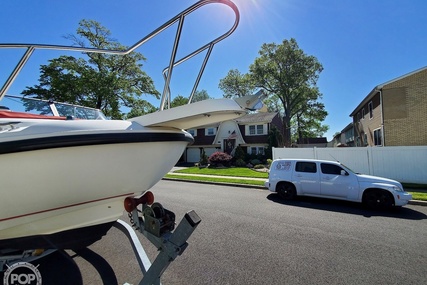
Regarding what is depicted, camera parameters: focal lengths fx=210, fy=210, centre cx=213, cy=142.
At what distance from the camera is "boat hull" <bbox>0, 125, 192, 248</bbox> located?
72.4 inches

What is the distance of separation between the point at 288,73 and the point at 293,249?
31.9 m

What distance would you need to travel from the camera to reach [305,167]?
24.5 feet

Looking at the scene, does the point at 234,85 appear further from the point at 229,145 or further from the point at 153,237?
the point at 153,237

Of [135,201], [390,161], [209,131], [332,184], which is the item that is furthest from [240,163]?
[135,201]

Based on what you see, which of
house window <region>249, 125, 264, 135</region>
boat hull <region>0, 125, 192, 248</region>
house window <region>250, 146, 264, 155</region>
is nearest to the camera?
boat hull <region>0, 125, 192, 248</region>

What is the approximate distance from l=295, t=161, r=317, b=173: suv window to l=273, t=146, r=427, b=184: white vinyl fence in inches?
232

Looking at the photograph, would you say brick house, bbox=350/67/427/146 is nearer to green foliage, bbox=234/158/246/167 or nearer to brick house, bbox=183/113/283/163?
brick house, bbox=183/113/283/163

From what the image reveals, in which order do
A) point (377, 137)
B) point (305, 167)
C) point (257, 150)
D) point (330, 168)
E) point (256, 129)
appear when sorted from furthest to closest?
point (256, 129)
point (257, 150)
point (377, 137)
point (305, 167)
point (330, 168)

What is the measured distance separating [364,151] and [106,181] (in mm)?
12957

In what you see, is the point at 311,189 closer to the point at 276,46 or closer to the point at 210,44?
the point at 210,44

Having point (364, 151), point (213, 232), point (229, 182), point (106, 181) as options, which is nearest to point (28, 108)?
point (106, 181)

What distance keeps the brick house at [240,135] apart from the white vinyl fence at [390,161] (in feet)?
34.7

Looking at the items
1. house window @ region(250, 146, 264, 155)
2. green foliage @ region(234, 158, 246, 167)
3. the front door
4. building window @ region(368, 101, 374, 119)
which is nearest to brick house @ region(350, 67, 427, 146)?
building window @ region(368, 101, 374, 119)

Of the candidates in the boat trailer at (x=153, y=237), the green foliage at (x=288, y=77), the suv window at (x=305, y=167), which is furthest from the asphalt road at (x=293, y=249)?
the green foliage at (x=288, y=77)
